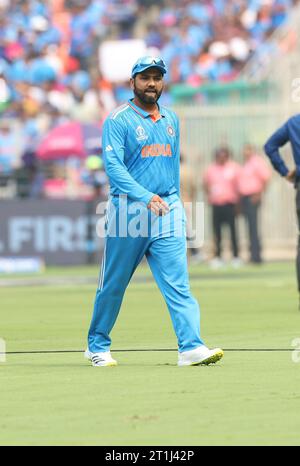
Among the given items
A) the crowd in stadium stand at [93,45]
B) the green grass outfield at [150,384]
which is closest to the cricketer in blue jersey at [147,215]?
the green grass outfield at [150,384]

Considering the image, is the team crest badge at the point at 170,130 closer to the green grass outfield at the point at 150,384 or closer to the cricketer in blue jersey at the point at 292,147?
the green grass outfield at the point at 150,384

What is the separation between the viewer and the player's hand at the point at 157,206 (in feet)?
34.4

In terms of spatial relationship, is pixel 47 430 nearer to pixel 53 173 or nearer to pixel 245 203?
pixel 245 203

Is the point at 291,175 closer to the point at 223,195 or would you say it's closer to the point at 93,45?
the point at 223,195

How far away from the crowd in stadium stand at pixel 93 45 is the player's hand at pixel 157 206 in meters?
22.8

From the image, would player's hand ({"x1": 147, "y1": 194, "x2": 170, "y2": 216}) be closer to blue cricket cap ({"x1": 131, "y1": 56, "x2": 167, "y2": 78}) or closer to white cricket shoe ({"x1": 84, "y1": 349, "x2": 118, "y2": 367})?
blue cricket cap ({"x1": 131, "y1": 56, "x2": 167, "y2": 78})

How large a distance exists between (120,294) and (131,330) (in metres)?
3.45

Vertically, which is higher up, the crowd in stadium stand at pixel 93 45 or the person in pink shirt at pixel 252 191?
the crowd in stadium stand at pixel 93 45

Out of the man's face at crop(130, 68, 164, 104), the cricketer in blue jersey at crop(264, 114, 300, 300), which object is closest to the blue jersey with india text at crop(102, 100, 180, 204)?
the man's face at crop(130, 68, 164, 104)

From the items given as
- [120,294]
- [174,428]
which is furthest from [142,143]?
[174,428]

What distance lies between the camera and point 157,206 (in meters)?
10.5

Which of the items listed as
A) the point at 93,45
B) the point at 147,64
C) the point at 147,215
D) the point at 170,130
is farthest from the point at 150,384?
the point at 93,45

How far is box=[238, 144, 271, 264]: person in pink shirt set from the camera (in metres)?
28.8

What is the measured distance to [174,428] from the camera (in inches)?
306
